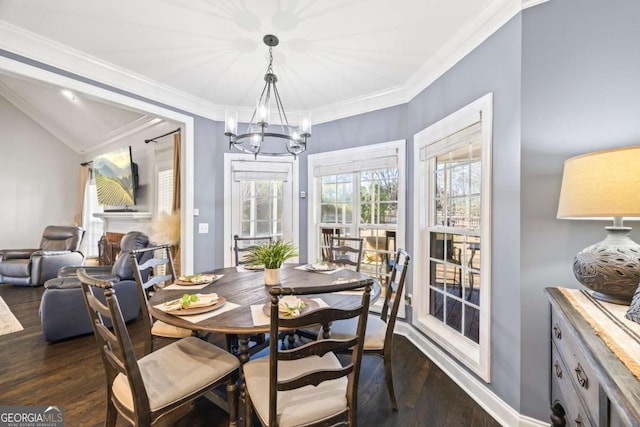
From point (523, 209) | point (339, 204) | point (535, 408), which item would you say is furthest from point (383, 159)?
point (535, 408)

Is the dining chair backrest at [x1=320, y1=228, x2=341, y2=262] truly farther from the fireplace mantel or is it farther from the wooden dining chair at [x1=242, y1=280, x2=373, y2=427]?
the fireplace mantel

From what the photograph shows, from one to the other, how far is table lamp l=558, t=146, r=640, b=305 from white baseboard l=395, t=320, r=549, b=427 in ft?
3.27

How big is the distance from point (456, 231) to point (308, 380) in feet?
6.03

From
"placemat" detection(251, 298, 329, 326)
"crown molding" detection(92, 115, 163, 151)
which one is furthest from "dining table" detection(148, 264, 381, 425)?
"crown molding" detection(92, 115, 163, 151)

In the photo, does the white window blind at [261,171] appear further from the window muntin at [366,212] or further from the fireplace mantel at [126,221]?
the fireplace mantel at [126,221]

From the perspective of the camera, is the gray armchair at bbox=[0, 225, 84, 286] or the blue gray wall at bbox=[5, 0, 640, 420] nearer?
the blue gray wall at bbox=[5, 0, 640, 420]

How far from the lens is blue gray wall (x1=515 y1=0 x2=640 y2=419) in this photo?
57.9 inches

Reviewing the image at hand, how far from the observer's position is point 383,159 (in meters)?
3.19

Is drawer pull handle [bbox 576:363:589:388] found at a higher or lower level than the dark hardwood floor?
higher

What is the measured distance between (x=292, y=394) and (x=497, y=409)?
147cm

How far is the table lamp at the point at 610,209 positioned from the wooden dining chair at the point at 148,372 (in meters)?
1.80

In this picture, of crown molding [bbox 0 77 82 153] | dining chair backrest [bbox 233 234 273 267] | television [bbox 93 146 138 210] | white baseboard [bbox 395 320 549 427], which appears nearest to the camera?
white baseboard [bbox 395 320 549 427]

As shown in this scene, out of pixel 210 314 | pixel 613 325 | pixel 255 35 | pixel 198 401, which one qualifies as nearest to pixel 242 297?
pixel 210 314

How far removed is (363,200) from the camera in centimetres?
347
